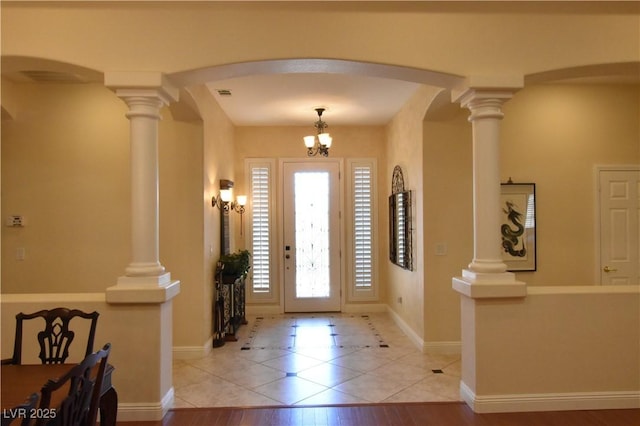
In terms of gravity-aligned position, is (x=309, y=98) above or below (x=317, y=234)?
above

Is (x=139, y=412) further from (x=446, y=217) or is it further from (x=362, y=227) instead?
(x=362, y=227)

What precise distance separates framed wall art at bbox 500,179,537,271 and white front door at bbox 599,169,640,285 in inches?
32.2

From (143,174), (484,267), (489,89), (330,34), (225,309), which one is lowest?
(225,309)

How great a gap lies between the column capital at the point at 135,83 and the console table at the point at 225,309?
2561 millimetres

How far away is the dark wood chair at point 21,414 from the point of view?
4.60 feet

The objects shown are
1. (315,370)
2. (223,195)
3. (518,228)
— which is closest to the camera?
(315,370)

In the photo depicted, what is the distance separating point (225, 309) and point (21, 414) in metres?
3.91

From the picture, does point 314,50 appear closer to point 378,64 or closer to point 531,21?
point 378,64

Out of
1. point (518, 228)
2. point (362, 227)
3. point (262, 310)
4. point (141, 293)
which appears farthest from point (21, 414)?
point (362, 227)

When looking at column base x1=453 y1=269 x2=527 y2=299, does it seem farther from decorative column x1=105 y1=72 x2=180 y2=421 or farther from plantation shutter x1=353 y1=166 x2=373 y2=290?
Answer: plantation shutter x1=353 y1=166 x2=373 y2=290

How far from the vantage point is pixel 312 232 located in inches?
276

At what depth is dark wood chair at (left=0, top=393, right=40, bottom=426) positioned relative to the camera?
1.40 meters

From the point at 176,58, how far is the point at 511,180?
3735mm

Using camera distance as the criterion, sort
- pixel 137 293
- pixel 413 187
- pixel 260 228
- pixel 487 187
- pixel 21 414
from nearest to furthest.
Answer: pixel 21 414 → pixel 137 293 → pixel 487 187 → pixel 413 187 → pixel 260 228
